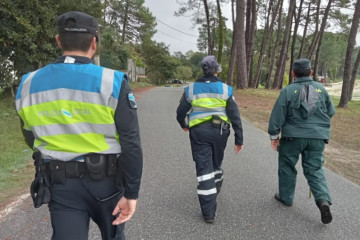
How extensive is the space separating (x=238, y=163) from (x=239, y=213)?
2020mm

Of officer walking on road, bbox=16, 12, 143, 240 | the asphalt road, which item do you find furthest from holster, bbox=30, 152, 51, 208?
the asphalt road

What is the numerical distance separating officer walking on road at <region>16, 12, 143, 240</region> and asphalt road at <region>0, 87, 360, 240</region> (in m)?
1.47

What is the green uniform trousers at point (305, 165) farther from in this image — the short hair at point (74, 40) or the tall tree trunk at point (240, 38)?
the tall tree trunk at point (240, 38)

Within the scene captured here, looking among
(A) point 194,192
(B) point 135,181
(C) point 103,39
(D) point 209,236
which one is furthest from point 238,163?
(C) point 103,39

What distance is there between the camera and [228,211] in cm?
372

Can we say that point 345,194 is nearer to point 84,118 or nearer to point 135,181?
point 135,181

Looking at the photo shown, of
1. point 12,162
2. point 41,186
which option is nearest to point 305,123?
point 41,186

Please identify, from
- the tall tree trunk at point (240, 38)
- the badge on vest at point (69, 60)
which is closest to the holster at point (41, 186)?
the badge on vest at point (69, 60)

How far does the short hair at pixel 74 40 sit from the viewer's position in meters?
1.74

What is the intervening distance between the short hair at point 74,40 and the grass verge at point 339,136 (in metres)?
5.05

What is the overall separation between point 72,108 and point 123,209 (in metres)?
0.70

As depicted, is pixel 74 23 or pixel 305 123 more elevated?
pixel 74 23

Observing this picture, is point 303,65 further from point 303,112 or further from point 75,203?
point 75,203

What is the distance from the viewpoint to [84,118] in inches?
67.4
